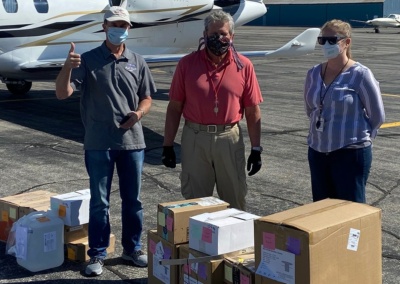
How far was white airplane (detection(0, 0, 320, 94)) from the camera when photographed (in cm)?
1369

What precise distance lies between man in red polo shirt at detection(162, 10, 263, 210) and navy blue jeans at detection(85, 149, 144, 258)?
12.2 inches

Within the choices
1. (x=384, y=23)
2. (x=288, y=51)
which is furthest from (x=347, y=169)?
(x=384, y=23)

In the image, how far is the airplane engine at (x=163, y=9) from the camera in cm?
1524

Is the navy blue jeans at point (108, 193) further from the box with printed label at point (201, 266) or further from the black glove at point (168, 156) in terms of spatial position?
the box with printed label at point (201, 266)

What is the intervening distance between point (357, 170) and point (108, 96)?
6.39ft

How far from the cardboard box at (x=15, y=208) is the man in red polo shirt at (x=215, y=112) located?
145cm

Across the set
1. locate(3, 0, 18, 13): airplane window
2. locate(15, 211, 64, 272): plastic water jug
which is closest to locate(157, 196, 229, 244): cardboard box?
locate(15, 211, 64, 272): plastic water jug

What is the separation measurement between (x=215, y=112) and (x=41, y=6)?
377 inches

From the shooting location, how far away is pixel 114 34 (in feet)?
17.7

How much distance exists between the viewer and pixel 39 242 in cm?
563

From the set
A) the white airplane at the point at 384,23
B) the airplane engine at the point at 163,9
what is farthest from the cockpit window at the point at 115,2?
the white airplane at the point at 384,23

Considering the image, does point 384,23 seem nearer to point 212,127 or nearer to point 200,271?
point 212,127

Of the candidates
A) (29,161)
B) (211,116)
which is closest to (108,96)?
(211,116)

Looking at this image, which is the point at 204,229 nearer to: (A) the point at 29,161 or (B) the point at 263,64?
(A) the point at 29,161
